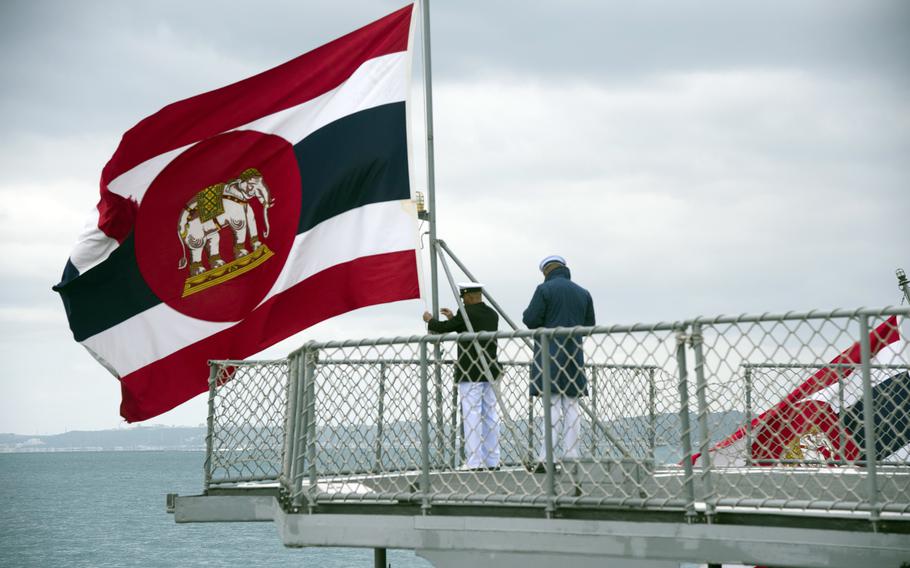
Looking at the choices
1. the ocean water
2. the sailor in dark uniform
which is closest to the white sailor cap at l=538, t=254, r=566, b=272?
the sailor in dark uniform

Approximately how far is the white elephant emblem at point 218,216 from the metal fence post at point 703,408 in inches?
235

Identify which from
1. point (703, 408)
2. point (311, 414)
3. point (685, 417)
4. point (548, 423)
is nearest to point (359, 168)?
point (311, 414)

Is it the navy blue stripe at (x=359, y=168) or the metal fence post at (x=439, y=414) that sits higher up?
the navy blue stripe at (x=359, y=168)

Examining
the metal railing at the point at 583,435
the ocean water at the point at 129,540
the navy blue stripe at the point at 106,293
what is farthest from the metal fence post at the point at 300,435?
the ocean water at the point at 129,540

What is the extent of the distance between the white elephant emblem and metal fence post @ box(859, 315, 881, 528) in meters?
6.86

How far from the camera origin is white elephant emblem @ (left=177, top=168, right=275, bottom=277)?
37.9 feet

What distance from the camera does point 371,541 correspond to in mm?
7922

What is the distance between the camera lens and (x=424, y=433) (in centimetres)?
770

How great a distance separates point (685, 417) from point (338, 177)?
18.5ft

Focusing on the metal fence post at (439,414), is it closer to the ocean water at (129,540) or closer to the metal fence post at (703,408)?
the metal fence post at (703,408)

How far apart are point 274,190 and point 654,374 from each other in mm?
4481

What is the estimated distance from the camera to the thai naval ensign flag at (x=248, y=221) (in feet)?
36.8

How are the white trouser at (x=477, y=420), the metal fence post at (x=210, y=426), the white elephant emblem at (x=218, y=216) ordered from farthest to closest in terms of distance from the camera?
the white elephant emblem at (x=218, y=216), the metal fence post at (x=210, y=426), the white trouser at (x=477, y=420)

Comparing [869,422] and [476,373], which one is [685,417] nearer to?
[869,422]
